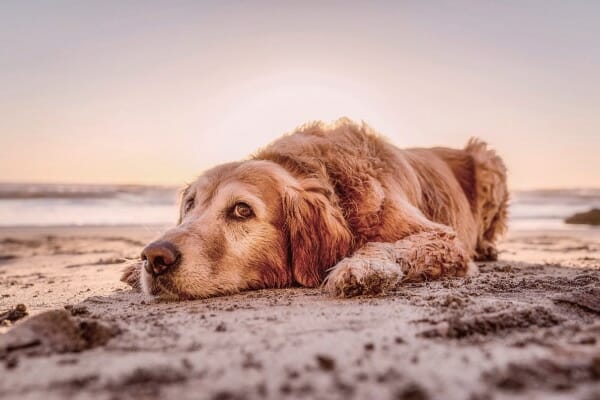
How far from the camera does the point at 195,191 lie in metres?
3.54

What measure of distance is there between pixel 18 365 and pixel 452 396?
1.21m

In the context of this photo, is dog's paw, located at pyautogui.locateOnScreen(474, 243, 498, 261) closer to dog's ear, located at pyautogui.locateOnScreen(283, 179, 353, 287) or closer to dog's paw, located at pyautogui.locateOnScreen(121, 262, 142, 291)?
dog's ear, located at pyautogui.locateOnScreen(283, 179, 353, 287)

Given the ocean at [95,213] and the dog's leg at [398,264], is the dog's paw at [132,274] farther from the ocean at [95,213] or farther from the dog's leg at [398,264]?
the ocean at [95,213]

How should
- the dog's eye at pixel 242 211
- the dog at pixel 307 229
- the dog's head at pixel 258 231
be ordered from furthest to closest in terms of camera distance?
1. the dog's eye at pixel 242 211
2. the dog's head at pixel 258 231
3. the dog at pixel 307 229

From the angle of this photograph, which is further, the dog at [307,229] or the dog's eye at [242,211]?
the dog's eye at [242,211]

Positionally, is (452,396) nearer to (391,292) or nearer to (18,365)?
(18,365)


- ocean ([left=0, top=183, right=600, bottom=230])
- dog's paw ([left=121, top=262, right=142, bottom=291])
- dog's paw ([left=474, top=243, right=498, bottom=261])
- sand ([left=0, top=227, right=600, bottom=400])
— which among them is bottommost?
ocean ([left=0, top=183, right=600, bottom=230])

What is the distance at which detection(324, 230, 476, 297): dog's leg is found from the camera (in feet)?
9.64

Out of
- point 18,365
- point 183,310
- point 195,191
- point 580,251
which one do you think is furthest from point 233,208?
point 580,251

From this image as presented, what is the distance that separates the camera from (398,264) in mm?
3340

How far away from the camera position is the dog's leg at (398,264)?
2.94m

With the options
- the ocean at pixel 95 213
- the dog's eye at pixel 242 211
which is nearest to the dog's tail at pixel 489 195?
the dog's eye at pixel 242 211

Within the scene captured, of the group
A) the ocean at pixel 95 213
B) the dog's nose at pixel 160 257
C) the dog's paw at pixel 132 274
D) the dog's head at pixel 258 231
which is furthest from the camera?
the ocean at pixel 95 213

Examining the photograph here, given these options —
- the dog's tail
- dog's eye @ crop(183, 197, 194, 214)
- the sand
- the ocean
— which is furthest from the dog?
the ocean
